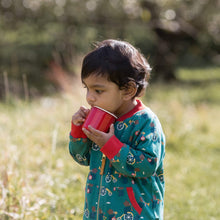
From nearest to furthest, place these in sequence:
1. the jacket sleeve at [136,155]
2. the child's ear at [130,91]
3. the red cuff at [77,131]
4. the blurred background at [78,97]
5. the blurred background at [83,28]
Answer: the jacket sleeve at [136,155], the child's ear at [130,91], the red cuff at [77,131], the blurred background at [78,97], the blurred background at [83,28]

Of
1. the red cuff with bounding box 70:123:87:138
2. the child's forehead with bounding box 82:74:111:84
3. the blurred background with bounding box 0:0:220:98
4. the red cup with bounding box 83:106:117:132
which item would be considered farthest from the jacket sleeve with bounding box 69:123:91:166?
the blurred background with bounding box 0:0:220:98

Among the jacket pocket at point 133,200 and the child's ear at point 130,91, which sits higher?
the child's ear at point 130,91

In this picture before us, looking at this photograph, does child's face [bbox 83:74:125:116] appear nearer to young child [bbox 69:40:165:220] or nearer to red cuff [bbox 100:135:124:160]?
young child [bbox 69:40:165:220]

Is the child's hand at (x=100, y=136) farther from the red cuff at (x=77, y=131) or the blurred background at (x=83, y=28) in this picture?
the blurred background at (x=83, y=28)

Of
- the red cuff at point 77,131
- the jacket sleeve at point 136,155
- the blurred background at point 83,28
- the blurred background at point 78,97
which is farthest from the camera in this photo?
the blurred background at point 83,28

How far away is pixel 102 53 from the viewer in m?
1.86

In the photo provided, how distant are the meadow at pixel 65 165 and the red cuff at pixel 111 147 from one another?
1024 millimetres

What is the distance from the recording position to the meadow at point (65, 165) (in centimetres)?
288

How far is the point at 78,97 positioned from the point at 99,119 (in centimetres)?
478

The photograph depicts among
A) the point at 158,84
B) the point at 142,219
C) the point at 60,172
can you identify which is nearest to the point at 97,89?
the point at 142,219

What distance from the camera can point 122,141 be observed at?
1890 mm

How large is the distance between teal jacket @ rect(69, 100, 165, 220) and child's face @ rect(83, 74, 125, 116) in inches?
4.2

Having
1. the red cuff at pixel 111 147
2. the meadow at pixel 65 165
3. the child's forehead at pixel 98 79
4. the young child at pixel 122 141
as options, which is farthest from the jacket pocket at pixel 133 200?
the meadow at pixel 65 165

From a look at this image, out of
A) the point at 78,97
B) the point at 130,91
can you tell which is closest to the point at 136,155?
the point at 130,91
